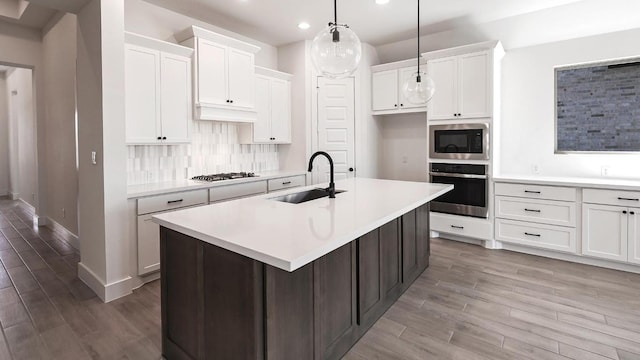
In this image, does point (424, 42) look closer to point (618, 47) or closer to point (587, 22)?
point (587, 22)

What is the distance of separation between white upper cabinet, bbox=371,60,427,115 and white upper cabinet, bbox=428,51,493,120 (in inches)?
14.0

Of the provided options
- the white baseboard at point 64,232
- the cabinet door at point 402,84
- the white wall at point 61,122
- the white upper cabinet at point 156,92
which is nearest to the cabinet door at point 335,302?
the white upper cabinet at point 156,92

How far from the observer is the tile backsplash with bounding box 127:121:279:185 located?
3.61 m

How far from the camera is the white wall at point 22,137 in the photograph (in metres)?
5.96

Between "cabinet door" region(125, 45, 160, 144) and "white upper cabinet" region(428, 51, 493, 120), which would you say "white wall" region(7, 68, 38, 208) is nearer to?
"cabinet door" region(125, 45, 160, 144)

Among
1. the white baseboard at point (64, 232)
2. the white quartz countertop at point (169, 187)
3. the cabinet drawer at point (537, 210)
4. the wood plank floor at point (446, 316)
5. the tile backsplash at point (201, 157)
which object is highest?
the tile backsplash at point (201, 157)

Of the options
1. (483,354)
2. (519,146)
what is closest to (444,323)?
(483,354)

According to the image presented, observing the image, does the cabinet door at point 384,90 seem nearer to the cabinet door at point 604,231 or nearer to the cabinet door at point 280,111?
the cabinet door at point 280,111

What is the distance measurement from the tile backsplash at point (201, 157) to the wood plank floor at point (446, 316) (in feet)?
4.11

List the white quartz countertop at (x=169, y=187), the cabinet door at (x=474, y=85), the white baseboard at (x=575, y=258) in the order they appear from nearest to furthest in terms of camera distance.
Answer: the white quartz countertop at (x=169, y=187) < the white baseboard at (x=575, y=258) < the cabinet door at (x=474, y=85)

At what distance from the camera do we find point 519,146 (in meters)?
4.31

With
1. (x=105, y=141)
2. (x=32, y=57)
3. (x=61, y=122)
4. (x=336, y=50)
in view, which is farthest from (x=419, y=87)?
(x=32, y=57)

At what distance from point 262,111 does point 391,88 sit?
1921 millimetres

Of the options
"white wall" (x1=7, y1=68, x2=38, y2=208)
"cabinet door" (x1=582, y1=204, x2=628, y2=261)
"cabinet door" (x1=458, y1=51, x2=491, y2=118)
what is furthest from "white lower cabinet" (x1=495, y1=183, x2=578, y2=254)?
"white wall" (x1=7, y1=68, x2=38, y2=208)
